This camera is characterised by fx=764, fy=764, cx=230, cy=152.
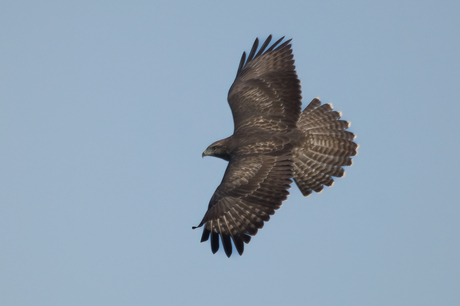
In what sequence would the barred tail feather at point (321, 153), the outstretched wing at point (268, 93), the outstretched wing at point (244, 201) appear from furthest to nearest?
the barred tail feather at point (321, 153) < the outstretched wing at point (268, 93) < the outstretched wing at point (244, 201)

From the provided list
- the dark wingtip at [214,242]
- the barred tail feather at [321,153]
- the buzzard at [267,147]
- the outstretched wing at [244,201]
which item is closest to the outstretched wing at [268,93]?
the buzzard at [267,147]

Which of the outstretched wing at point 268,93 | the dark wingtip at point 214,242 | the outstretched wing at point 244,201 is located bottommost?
the dark wingtip at point 214,242

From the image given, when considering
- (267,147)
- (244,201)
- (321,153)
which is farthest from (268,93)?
(244,201)

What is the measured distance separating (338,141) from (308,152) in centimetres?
70

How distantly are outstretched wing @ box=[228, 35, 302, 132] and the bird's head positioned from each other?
468 mm

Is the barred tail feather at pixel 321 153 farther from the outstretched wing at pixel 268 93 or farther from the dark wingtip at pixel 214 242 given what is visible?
the dark wingtip at pixel 214 242

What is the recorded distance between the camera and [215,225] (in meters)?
13.4

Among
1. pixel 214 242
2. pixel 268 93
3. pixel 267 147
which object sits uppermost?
pixel 268 93

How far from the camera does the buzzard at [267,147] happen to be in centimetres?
1341

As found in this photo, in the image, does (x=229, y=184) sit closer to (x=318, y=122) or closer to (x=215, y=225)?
(x=215, y=225)

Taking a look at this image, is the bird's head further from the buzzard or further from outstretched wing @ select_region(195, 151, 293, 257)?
outstretched wing @ select_region(195, 151, 293, 257)

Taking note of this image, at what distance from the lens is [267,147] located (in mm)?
14492

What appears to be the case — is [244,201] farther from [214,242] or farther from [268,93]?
[268,93]

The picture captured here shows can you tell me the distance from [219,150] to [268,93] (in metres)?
1.50
